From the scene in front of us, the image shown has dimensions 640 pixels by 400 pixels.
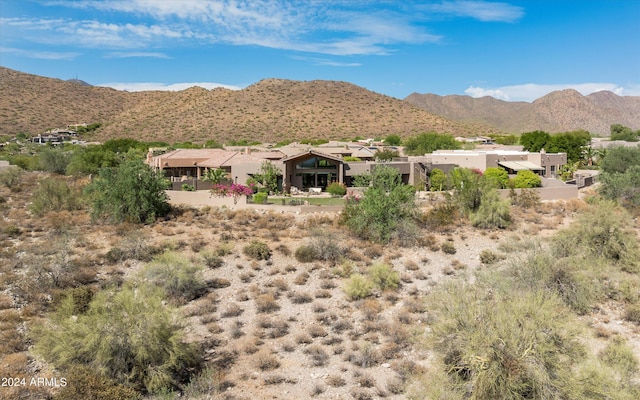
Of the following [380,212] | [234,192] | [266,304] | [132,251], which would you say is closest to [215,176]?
[234,192]

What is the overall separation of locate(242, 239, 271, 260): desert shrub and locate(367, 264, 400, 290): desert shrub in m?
6.23

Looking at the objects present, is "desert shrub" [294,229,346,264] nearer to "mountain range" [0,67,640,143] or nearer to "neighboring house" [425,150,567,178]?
"neighboring house" [425,150,567,178]

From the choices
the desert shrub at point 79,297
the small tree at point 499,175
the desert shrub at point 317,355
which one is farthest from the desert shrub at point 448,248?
the desert shrub at point 79,297

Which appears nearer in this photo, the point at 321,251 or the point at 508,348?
the point at 508,348

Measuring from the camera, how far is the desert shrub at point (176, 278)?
21797 mm

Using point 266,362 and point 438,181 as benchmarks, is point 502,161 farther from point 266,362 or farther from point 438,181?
point 266,362

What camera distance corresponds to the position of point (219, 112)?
108 metres

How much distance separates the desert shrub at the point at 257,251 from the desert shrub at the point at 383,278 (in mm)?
6228

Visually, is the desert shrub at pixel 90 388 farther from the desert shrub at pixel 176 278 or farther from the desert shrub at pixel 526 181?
the desert shrub at pixel 526 181

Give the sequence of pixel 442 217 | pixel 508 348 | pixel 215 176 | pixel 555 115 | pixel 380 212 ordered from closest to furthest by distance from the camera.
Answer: pixel 508 348 → pixel 380 212 → pixel 442 217 → pixel 215 176 → pixel 555 115

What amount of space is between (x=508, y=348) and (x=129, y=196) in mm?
28228

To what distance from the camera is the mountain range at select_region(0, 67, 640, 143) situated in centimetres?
9656

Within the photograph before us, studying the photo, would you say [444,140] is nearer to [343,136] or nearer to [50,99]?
[343,136]

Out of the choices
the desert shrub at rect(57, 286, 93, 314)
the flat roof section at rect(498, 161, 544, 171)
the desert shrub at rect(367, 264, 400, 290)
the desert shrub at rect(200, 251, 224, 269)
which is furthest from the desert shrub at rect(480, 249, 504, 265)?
the flat roof section at rect(498, 161, 544, 171)
